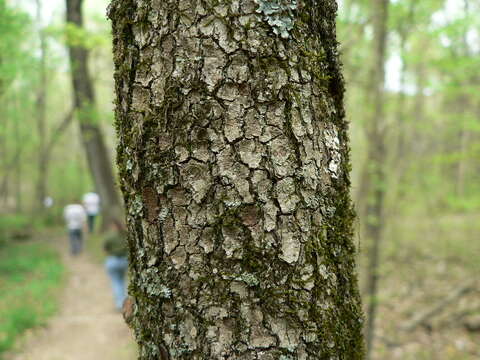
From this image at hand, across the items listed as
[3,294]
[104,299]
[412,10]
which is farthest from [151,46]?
[3,294]

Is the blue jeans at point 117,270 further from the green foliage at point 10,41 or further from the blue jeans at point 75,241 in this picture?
the blue jeans at point 75,241

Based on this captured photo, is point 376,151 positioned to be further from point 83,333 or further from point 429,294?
point 429,294

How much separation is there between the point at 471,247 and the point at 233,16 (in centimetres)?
1448

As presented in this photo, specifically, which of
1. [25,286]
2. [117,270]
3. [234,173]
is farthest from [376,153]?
[25,286]

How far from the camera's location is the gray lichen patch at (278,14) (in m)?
1.13

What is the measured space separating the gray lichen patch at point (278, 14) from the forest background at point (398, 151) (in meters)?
0.73

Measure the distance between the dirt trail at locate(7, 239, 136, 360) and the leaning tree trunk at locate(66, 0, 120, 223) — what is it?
1.92m

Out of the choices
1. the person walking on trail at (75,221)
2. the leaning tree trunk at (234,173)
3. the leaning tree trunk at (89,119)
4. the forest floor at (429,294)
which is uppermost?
the leaning tree trunk at (89,119)

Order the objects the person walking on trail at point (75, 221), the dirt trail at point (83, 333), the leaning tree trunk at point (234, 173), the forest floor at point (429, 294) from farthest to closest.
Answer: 1. the person walking on trail at point (75, 221)
2. the forest floor at point (429, 294)
3. the dirt trail at point (83, 333)
4. the leaning tree trunk at point (234, 173)

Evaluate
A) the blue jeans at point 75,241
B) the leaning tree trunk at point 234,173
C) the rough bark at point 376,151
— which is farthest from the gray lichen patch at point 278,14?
the blue jeans at point 75,241

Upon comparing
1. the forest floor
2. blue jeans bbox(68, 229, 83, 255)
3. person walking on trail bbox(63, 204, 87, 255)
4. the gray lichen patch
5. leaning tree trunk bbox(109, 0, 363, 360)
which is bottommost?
the forest floor

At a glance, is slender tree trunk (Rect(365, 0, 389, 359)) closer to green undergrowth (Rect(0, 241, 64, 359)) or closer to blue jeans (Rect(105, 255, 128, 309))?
blue jeans (Rect(105, 255, 128, 309))

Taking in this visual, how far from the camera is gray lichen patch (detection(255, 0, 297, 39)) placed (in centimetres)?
113

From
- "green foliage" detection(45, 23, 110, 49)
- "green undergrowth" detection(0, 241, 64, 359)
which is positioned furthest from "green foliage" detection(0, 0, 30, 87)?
"green undergrowth" detection(0, 241, 64, 359)
